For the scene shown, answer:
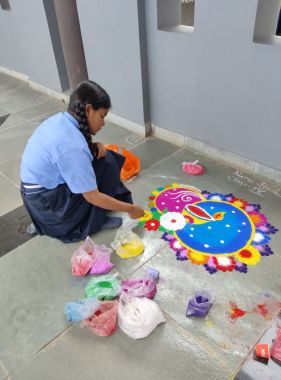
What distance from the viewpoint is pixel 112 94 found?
3.75m

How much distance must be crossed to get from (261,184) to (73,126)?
167 cm

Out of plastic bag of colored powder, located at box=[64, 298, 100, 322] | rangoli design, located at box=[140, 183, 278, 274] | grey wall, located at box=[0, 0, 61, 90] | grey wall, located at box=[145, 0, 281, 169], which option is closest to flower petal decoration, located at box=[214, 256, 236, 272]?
rangoli design, located at box=[140, 183, 278, 274]

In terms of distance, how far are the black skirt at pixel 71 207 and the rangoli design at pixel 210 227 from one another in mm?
363

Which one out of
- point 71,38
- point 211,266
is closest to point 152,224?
point 211,266

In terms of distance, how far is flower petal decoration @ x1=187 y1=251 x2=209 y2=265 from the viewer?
2152 millimetres

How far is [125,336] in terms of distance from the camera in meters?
1.79

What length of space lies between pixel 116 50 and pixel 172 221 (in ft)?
6.28

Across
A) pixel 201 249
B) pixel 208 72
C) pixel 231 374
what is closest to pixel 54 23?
pixel 208 72

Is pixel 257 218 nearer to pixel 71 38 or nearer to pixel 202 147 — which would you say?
pixel 202 147

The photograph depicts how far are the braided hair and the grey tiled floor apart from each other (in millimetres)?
909

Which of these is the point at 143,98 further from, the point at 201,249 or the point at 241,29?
the point at 201,249

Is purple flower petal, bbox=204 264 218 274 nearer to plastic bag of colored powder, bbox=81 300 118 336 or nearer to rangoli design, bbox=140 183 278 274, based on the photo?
rangoli design, bbox=140 183 278 274

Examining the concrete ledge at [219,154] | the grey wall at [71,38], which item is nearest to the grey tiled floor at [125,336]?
the concrete ledge at [219,154]

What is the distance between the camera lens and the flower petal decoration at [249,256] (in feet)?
6.98
